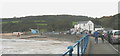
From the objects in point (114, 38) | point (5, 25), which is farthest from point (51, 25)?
point (114, 38)

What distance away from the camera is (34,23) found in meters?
152

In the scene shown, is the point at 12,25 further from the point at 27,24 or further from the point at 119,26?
the point at 119,26

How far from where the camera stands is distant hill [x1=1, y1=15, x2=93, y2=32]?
460 feet

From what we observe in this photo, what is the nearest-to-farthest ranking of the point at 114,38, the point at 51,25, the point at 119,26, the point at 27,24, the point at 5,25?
the point at 114,38 < the point at 119,26 < the point at 51,25 < the point at 27,24 < the point at 5,25

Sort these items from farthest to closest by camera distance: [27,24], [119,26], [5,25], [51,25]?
[5,25], [27,24], [51,25], [119,26]

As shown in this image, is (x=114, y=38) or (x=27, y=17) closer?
(x=114, y=38)

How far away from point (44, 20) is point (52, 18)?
589cm

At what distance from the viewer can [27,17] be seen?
152 metres

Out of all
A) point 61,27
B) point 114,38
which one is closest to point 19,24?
point 61,27

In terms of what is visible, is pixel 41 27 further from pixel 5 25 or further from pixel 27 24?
pixel 5 25

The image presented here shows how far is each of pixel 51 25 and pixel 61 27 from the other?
7289mm

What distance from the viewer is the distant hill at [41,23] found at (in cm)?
14034

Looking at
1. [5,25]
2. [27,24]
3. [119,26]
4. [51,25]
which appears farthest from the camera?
[5,25]

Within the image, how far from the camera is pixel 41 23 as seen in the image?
5871 inches
